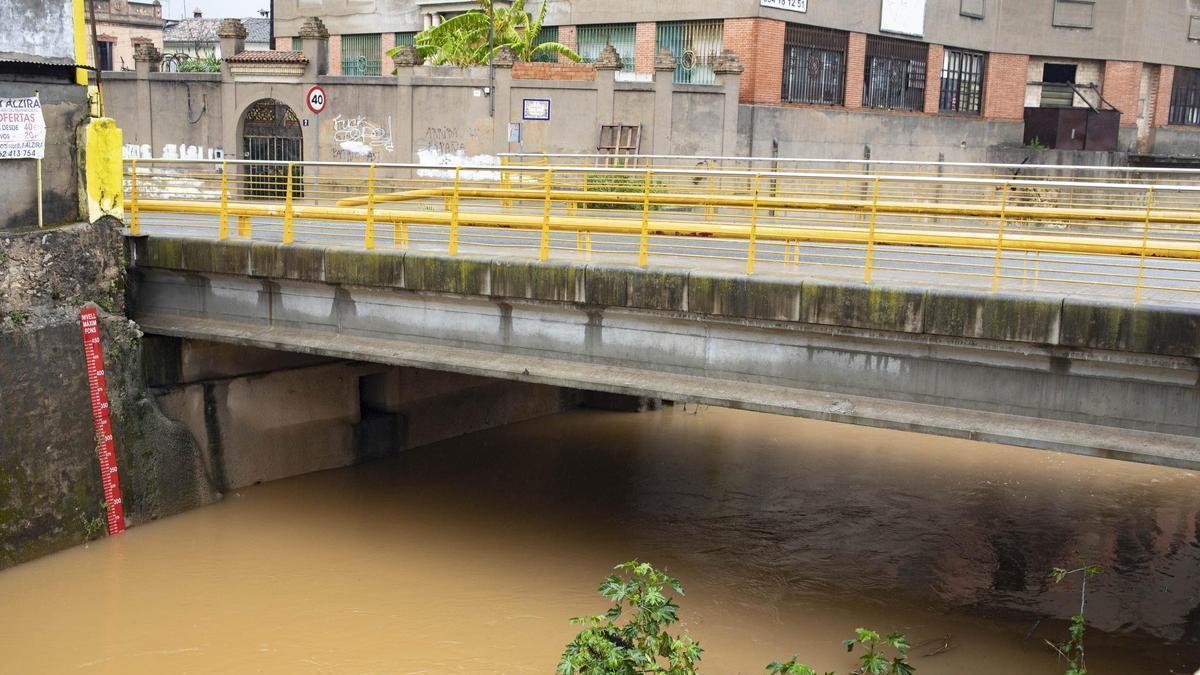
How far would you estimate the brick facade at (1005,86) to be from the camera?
1369 inches

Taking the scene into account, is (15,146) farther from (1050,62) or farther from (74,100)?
(1050,62)

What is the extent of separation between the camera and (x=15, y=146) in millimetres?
12859

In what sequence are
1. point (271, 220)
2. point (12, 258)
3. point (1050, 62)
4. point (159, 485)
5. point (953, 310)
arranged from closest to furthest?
point (953, 310) → point (12, 258) → point (159, 485) → point (271, 220) → point (1050, 62)

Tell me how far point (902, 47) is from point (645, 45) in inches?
300

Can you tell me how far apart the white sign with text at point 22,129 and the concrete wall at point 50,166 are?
0.22 feet

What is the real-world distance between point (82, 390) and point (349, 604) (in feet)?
13.4

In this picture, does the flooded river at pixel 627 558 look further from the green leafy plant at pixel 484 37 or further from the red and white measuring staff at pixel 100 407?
the green leafy plant at pixel 484 37

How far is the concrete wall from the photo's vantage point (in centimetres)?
1289

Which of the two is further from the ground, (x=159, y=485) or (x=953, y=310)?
(x=953, y=310)

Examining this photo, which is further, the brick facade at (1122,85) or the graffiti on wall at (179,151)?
the brick facade at (1122,85)

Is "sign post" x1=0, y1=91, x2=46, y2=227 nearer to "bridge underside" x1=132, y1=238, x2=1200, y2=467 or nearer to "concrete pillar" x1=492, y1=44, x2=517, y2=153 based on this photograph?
"bridge underside" x1=132, y1=238, x2=1200, y2=467

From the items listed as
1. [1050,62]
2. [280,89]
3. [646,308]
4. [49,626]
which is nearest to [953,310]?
[646,308]

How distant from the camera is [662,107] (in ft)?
86.6

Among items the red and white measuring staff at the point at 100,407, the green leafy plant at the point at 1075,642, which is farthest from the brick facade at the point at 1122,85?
the red and white measuring staff at the point at 100,407
